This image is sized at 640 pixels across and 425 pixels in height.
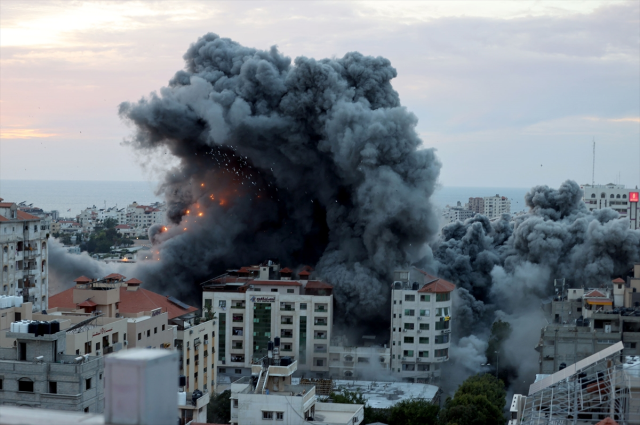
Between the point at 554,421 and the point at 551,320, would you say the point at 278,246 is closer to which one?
the point at 551,320

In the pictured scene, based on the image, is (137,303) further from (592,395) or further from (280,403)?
(592,395)

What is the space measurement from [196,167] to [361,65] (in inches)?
602

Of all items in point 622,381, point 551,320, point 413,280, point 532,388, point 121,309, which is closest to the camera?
point 622,381

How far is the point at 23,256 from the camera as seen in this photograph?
46.3 m

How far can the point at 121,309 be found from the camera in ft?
133

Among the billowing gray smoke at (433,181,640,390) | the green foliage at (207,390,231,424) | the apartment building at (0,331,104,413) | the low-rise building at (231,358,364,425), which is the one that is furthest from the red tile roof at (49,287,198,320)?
the billowing gray smoke at (433,181,640,390)

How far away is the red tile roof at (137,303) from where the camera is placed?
40656mm

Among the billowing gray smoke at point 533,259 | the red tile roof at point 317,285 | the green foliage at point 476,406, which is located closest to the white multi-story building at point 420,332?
the billowing gray smoke at point 533,259

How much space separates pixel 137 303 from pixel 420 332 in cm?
1731

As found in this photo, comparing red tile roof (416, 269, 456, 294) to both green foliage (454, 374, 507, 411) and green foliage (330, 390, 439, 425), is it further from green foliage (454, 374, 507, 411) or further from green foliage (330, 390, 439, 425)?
green foliage (330, 390, 439, 425)

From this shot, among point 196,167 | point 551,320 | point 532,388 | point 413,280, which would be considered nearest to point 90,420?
point 532,388

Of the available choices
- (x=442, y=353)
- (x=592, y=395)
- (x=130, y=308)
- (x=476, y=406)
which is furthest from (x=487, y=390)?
(x=592, y=395)

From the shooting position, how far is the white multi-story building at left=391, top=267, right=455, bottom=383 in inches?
1992

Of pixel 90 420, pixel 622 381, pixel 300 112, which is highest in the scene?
pixel 300 112
